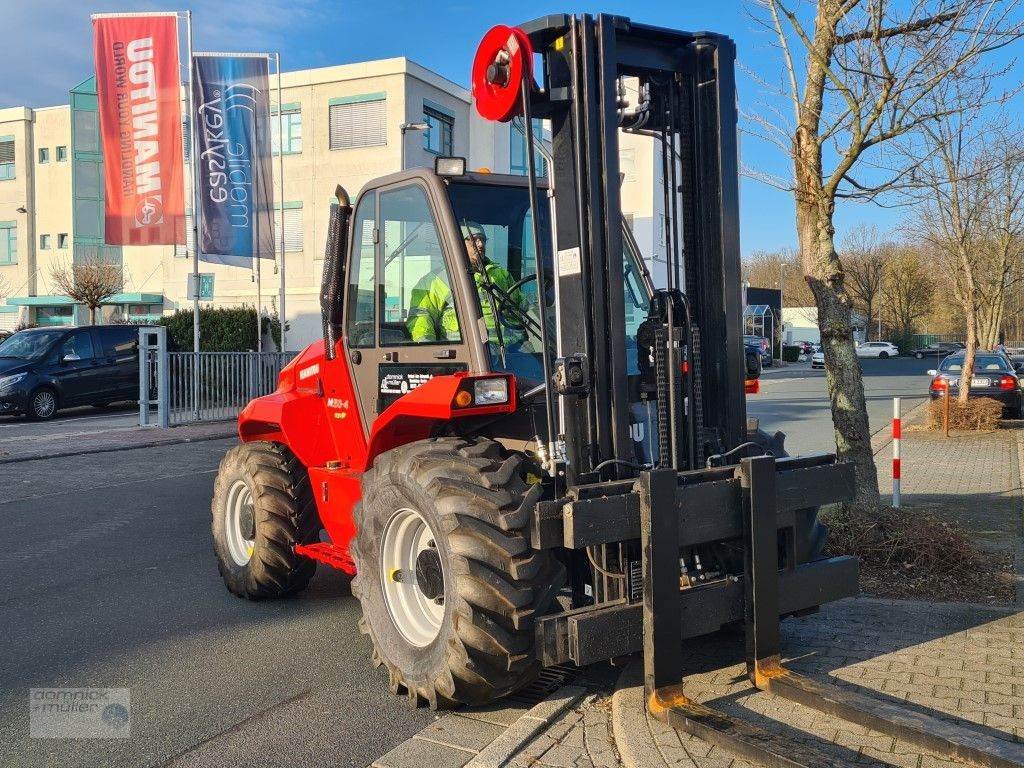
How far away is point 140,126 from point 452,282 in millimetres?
17126

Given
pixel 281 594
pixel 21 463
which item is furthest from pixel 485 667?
pixel 21 463

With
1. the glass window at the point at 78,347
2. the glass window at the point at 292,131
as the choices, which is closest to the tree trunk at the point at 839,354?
the glass window at the point at 78,347

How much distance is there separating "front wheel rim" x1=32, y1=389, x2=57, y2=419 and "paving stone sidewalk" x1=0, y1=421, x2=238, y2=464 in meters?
2.79

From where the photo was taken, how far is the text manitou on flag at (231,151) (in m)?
19.7

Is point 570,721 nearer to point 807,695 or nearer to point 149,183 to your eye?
point 807,695

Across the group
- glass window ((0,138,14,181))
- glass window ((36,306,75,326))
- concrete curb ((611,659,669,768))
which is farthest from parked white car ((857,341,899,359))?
concrete curb ((611,659,669,768))

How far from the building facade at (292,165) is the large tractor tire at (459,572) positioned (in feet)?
78.2

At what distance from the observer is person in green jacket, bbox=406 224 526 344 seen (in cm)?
470

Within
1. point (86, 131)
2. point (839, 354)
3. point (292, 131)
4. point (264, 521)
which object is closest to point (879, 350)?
point (292, 131)

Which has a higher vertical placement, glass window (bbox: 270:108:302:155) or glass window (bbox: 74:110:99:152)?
glass window (bbox: 74:110:99:152)

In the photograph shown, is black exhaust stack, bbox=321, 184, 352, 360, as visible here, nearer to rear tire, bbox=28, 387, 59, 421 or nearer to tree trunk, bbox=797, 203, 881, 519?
tree trunk, bbox=797, 203, 881, 519

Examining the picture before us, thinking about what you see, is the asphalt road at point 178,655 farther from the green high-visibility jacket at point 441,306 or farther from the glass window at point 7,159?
the glass window at point 7,159

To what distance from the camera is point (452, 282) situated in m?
4.74

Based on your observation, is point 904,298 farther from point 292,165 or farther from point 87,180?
point 87,180
